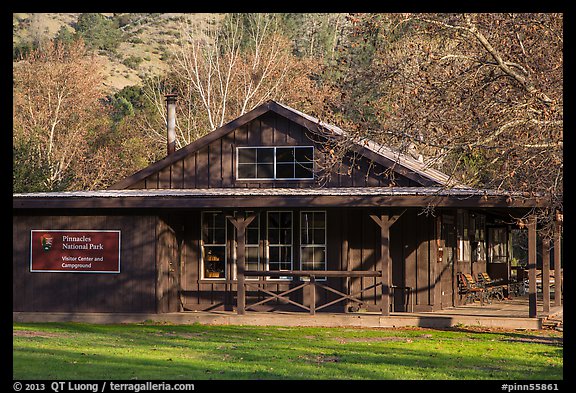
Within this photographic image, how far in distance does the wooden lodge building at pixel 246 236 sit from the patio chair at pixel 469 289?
48 cm

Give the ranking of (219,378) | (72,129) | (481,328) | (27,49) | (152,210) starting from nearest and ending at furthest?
(219,378)
(481,328)
(152,210)
(72,129)
(27,49)

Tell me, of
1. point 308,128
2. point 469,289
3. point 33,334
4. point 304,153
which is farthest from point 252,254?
point 33,334

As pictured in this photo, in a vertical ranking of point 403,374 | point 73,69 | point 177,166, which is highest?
point 73,69

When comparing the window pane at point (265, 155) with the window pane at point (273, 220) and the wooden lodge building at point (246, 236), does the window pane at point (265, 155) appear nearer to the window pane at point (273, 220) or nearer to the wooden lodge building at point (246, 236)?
the wooden lodge building at point (246, 236)

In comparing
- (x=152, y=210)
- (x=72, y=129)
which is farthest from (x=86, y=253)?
(x=72, y=129)

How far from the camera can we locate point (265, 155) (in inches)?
1029

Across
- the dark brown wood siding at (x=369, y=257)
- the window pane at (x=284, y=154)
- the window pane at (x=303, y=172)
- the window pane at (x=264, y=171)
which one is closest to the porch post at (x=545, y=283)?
the dark brown wood siding at (x=369, y=257)

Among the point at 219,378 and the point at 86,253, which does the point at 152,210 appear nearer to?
the point at 86,253

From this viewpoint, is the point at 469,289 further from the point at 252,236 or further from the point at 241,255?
the point at 241,255

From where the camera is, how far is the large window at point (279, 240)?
2553 cm

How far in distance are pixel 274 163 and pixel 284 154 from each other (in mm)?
348

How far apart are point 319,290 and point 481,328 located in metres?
4.50

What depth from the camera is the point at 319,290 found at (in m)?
25.3

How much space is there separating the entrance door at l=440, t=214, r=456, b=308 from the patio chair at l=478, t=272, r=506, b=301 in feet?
5.78
